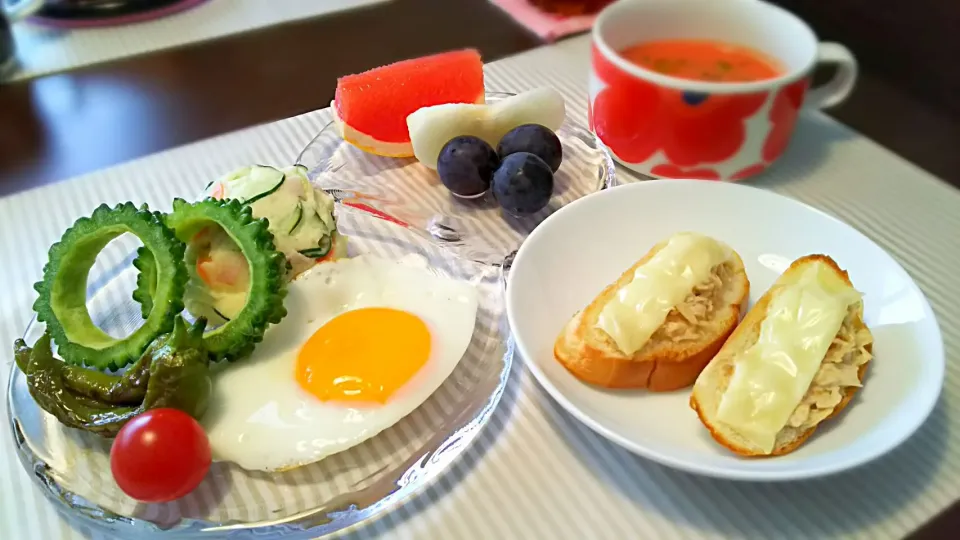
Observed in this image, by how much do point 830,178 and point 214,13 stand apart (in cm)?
162

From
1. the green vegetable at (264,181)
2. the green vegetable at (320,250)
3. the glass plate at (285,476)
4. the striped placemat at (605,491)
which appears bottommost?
the striped placemat at (605,491)

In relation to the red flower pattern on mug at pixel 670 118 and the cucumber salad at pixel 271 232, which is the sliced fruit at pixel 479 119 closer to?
the red flower pattern on mug at pixel 670 118

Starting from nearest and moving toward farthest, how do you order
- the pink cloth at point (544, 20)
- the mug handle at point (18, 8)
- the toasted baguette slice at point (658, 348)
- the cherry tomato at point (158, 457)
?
the cherry tomato at point (158, 457) < the toasted baguette slice at point (658, 348) < the mug handle at point (18, 8) < the pink cloth at point (544, 20)

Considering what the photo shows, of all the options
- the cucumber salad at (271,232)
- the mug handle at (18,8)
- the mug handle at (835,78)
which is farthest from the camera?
the mug handle at (18,8)

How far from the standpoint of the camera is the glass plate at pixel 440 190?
4.12 feet

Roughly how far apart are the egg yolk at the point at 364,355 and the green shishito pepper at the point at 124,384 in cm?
14

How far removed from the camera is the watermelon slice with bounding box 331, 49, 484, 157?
1379 millimetres

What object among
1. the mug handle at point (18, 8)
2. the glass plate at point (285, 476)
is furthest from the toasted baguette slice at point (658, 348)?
the mug handle at point (18, 8)

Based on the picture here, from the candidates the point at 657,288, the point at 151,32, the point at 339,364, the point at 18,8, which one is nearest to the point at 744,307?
the point at 657,288

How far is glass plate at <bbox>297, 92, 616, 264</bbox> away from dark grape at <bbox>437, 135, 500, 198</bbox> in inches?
1.9

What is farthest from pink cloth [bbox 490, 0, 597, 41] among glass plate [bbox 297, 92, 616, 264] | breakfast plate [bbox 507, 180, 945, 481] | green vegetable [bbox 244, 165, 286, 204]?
green vegetable [bbox 244, 165, 286, 204]

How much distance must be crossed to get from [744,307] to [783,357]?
18cm

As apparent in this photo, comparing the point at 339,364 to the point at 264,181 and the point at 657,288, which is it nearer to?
the point at 264,181

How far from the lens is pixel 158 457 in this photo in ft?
2.58
